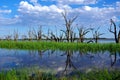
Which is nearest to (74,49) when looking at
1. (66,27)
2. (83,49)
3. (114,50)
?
(83,49)

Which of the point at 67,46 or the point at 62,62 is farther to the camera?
the point at 67,46

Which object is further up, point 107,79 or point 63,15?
point 63,15

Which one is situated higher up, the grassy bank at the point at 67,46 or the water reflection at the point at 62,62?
the grassy bank at the point at 67,46

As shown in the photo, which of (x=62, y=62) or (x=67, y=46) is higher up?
(x=67, y=46)

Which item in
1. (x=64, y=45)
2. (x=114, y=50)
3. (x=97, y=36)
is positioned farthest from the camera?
(x=97, y=36)

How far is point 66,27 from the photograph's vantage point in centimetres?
3947

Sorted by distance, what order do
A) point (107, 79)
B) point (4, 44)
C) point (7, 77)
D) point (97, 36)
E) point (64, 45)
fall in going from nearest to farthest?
1. point (7, 77)
2. point (107, 79)
3. point (64, 45)
4. point (4, 44)
5. point (97, 36)

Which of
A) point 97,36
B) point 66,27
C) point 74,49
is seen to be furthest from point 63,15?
point 74,49

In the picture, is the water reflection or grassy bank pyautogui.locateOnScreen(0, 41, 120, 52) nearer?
the water reflection

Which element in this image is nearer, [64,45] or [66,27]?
[64,45]

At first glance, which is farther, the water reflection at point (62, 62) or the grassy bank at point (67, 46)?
the grassy bank at point (67, 46)

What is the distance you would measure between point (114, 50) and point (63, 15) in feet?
42.1

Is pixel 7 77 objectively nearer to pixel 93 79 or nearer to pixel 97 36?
pixel 93 79

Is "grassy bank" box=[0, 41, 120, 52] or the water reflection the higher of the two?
"grassy bank" box=[0, 41, 120, 52]
